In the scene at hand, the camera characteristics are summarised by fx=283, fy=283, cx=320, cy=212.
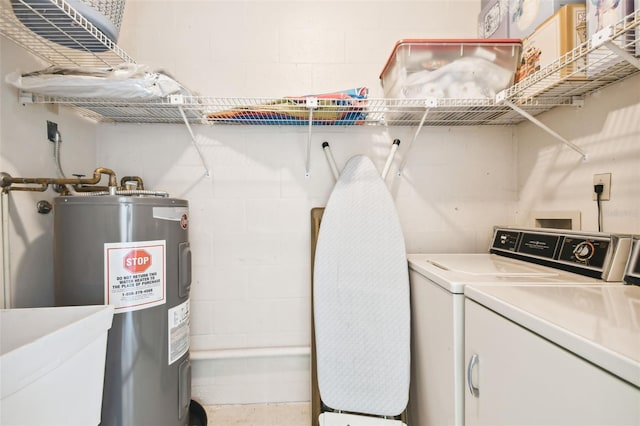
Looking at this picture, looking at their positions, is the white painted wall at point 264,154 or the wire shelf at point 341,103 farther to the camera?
the white painted wall at point 264,154

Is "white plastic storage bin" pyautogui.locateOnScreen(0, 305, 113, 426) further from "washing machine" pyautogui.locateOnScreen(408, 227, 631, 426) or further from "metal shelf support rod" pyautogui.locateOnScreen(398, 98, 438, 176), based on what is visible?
"metal shelf support rod" pyautogui.locateOnScreen(398, 98, 438, 176)

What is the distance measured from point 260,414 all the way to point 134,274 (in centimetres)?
104

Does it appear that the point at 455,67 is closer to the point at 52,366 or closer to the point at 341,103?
the point at 341,103

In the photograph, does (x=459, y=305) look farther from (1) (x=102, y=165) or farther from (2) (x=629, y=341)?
(1) (x=102, y=165)

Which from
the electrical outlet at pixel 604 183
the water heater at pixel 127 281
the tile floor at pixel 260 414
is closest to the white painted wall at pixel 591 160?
the electrical outlet at pixel 604 183

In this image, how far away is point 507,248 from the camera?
138 centimetres

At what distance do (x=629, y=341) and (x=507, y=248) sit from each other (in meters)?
0.97

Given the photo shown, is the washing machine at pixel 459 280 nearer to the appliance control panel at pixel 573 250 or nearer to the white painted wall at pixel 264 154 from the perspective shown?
the appliance control panel at pixel 573 250

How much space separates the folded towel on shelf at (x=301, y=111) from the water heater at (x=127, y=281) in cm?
53

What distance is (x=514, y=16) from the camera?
1288mm

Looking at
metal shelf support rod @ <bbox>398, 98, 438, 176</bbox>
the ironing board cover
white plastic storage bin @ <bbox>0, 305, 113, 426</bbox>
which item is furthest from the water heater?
metal shelf support rod @ <bbox>398, 98, 438, 176</bbox>

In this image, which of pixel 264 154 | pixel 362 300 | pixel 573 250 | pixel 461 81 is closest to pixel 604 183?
pixel 573 250

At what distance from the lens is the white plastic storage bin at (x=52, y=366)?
562 millimetres

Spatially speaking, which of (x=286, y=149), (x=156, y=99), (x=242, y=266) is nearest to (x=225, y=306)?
(x=242, y=266)
